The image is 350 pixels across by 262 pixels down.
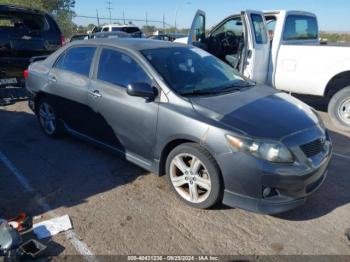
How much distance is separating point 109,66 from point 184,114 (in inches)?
56.2

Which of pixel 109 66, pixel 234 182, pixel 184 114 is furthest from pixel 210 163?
pixel 109 66

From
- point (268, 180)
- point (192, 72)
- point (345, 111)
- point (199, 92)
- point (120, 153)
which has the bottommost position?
point (345, 111)

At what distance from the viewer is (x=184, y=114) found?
11.1 ft

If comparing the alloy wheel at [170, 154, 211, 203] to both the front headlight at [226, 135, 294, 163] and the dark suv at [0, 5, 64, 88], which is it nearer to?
the front headlight at [226, 135, 294, 163]

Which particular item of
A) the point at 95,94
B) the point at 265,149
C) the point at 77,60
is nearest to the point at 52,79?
the point at 77,60

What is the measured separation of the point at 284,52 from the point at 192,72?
3.50 metres

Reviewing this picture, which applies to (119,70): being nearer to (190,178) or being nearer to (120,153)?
(120,153)

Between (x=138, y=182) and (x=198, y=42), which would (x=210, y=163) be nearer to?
(x=138, y=182)

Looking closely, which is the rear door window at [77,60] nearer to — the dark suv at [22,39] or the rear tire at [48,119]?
the rear tire at [48,119]

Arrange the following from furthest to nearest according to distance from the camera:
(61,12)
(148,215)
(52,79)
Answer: (61,12) < (52,79) < (148,215)

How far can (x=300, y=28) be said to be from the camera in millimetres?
7477

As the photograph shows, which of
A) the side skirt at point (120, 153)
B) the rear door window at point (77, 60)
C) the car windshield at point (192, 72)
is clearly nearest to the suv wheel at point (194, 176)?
the side skirt at point (120, 153)

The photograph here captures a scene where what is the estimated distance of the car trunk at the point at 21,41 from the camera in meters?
6.70

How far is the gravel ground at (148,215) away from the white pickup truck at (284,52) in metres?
2.11
